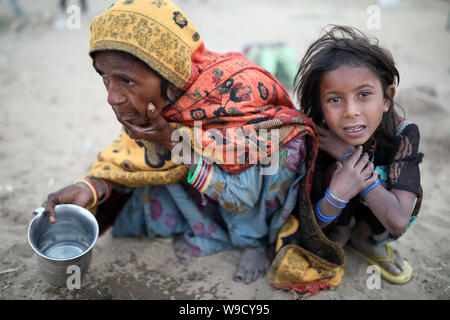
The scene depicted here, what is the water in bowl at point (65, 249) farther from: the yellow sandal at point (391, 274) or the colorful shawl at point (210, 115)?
the yellow sandal at point (391, 274)

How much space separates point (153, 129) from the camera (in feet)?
5.58

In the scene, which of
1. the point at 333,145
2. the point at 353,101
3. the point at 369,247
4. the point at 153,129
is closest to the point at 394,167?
the point at 333,145

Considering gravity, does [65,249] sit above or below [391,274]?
above

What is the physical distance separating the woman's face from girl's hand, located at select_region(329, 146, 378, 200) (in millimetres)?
979

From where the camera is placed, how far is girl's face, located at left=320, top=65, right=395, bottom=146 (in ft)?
5.35

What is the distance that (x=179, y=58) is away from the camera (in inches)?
64.4

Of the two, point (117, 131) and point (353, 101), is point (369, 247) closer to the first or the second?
point (353, 101)

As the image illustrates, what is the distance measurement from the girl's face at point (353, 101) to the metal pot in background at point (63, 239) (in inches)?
51.5

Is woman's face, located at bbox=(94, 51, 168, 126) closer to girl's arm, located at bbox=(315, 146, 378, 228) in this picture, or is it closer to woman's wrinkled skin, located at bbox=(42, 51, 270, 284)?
woman's wrinkled skin, located at bbox=(42, 51, 270, 284)

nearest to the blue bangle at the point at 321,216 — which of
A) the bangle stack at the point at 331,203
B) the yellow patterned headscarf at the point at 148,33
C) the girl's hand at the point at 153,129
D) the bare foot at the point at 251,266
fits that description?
the bangle stack at the point at 331,203

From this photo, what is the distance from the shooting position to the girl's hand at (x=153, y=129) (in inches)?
64.9

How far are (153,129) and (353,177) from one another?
0.99 metres
